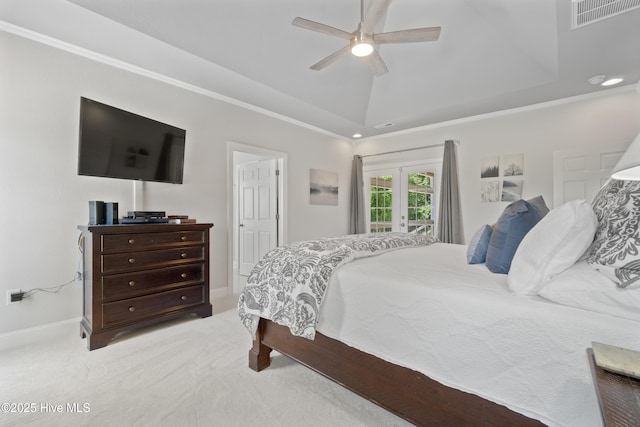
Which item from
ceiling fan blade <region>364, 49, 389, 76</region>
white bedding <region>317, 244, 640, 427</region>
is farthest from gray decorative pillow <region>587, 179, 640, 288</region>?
ceiling fan blade <region>364, 49, 389, 76</region>

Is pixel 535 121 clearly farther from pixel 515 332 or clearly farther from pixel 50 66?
pixel 50 66

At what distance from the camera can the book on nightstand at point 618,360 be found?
0.60 metres

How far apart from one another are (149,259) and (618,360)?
2861 mm

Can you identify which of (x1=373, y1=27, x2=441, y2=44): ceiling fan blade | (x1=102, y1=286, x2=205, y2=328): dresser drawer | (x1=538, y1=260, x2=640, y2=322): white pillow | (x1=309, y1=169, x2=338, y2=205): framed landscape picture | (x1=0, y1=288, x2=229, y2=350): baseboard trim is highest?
(x1=373, y1=27, x2=441, y2=44): ceiling fan blade

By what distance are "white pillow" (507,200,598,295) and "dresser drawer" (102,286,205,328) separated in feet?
8.69

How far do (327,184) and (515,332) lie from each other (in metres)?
4.32

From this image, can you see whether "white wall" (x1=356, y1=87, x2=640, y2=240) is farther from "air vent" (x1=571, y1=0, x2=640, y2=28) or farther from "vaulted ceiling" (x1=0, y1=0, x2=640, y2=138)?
"air vent" (x1=571, y1=0, x2=640, y2=28)

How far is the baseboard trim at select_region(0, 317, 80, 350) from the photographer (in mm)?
2207

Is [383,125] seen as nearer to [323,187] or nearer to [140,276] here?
[323,187]

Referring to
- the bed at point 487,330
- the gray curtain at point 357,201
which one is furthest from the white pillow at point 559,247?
the gray curtain at point 357,201

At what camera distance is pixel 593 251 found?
1.07m

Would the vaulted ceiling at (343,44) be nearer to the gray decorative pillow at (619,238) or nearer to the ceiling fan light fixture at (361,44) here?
the ceiling fan light fixture at (361,44)

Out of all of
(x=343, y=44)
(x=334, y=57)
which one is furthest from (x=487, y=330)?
(x=343, y=44)

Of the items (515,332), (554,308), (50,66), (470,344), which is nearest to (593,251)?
(554,308)
